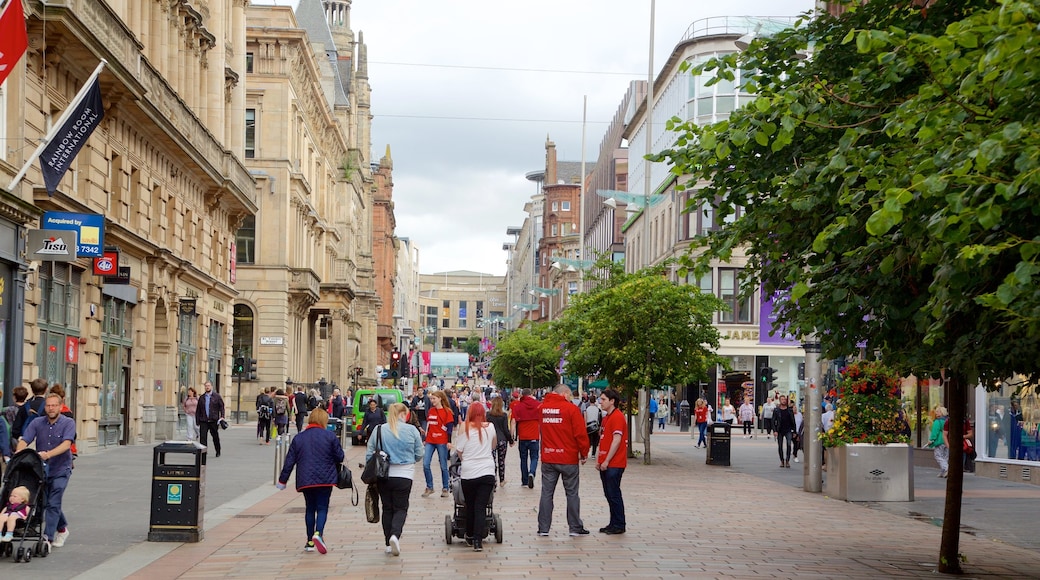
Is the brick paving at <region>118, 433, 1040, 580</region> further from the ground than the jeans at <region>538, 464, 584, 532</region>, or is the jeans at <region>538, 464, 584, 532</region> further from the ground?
the jeans at <region>538, 464, 584, 532</region>

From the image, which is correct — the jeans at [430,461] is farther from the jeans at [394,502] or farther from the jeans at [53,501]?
the jeans at [53,501]

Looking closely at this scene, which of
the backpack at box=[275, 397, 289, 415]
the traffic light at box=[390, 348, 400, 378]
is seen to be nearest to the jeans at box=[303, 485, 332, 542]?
the backpack at box=[275, 397, 289, 415]

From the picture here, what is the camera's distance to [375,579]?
11.8 meters

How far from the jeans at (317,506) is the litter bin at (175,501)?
A: 1288 mm

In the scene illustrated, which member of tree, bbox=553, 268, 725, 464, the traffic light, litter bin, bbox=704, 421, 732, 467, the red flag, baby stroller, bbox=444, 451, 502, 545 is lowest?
litter bin, bbox=704, 421, 732, 467

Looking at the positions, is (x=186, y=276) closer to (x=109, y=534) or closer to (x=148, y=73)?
(x=148, y=73)

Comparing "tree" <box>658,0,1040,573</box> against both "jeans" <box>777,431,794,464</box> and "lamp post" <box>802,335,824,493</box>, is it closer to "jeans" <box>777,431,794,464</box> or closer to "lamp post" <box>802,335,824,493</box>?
"lamp post" <box>802,335,824,493</box>

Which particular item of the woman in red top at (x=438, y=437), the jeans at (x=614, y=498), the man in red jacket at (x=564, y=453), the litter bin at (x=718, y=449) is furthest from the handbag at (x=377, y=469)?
the litter bin at (x=718, y=449)

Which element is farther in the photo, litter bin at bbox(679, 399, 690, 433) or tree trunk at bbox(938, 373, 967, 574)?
litter bin at bbox(679, 399, 690, 433)

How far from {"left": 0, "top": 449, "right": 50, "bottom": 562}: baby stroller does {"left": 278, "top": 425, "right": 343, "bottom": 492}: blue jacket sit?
2385mm

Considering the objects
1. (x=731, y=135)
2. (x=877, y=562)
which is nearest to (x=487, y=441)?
(x=877, y=562)

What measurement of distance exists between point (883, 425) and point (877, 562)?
8903mm

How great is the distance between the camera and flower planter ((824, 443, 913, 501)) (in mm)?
22156

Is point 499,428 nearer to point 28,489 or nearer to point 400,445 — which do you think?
point 400,445
